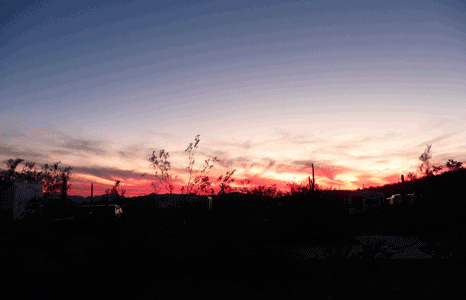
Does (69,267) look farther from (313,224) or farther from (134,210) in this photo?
(313,224)

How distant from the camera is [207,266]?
826cm

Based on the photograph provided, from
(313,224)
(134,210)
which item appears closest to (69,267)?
(134,210)

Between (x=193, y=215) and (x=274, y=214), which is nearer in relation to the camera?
(x=193, y=215)

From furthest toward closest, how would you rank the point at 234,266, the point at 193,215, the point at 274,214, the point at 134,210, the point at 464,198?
the point at 274,214, the point at 193,215, the point at 134,210, the point at 234,266, the point at 464,198

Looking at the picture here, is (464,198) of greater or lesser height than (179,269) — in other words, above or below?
above

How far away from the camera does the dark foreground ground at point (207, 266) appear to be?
6.37 meters

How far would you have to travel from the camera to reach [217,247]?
8.34 meters

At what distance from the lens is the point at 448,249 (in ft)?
20.4

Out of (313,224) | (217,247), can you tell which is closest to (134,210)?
(217,247)

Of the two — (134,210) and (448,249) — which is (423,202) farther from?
(134,210)

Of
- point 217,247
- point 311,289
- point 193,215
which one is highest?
point 193,215

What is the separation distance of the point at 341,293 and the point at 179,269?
4.02 m

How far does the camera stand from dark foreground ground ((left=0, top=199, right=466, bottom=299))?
20.9 ft

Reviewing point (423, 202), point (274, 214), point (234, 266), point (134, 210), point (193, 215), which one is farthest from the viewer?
point (274, 214)
